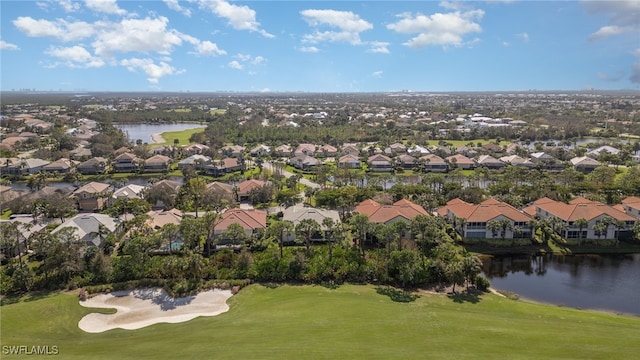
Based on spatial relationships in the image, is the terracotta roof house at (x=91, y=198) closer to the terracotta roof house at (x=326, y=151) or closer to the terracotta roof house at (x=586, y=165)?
the terracotta roof house at (x=326, y=151)

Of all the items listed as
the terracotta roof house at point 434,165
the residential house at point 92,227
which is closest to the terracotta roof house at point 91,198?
the residential house at point 92,227

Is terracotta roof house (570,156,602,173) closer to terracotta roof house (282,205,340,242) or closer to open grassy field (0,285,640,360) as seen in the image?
terracotta roof house (282,205,340,242)

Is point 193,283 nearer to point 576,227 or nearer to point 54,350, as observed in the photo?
point 54,350

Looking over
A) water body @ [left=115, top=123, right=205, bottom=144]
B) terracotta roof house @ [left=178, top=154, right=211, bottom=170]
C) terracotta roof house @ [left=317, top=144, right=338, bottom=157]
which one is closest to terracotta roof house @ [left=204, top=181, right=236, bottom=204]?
terracotta roof house @ [left=178, top=154, right=211, bottom=170]

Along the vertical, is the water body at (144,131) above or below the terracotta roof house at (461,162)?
above

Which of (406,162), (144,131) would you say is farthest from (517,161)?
(144,131)

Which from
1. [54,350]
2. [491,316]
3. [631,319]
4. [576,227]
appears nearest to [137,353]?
[54,350]

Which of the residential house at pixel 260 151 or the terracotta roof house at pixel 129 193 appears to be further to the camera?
the residential house at pixel 260 151

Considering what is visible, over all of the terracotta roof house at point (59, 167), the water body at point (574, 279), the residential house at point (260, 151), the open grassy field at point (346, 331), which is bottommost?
the water body at point (574, 279)
